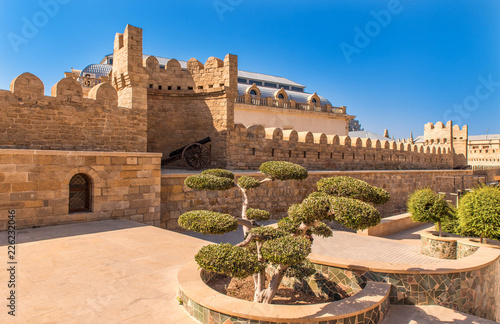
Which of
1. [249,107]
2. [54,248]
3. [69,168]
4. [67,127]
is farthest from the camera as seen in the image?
[249,107]

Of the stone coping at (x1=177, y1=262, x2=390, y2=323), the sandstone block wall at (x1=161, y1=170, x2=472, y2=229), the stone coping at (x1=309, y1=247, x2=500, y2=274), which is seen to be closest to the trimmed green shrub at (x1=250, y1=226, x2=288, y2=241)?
the stone coping at (x1=177, y1=262, x2=390, y2=323)

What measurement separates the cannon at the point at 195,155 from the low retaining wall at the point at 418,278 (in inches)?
309

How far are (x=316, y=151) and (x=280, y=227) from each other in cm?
1125

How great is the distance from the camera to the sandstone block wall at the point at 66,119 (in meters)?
7.90

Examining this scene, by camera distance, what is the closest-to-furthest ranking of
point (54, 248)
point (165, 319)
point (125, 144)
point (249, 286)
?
1. point (165, 319)
2. point (249, 286)
3. point (54, 248)
4. point (125, 144)

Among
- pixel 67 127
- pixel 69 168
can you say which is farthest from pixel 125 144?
pixel 69 168

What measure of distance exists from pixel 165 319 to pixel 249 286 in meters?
1.81

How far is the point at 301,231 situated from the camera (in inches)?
173

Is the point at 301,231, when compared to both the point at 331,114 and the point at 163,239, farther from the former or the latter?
the point at 331,114

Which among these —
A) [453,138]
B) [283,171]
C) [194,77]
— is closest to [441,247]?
[283,171]

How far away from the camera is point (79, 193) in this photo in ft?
23.8

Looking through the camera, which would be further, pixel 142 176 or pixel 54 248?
pixel 142 176

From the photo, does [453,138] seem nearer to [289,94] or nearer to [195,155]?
[289,94]

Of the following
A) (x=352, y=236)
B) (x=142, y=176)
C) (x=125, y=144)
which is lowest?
(x=352, y=236)
